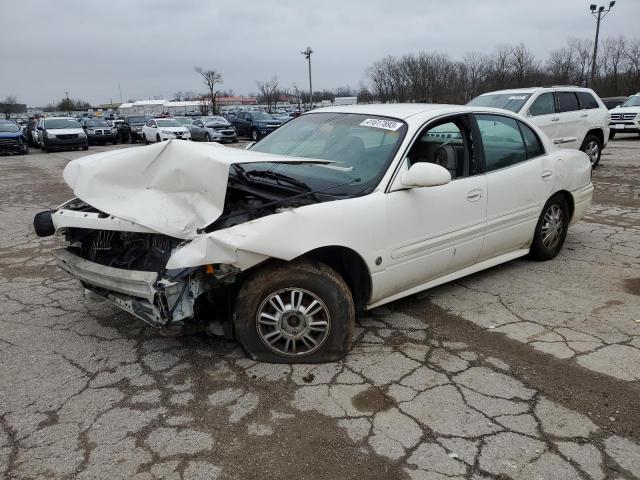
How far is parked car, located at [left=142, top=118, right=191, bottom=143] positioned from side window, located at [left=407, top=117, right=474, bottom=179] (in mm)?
22585

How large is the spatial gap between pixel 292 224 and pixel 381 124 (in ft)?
4.56

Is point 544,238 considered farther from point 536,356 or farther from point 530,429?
point 530,429

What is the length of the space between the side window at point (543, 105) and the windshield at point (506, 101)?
0.24 meters

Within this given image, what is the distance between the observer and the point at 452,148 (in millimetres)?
4199

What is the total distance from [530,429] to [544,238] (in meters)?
2.90

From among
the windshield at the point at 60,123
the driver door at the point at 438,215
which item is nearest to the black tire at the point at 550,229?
the driver door at the point at 438,215

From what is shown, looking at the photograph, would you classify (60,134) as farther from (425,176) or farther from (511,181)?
(425,176)

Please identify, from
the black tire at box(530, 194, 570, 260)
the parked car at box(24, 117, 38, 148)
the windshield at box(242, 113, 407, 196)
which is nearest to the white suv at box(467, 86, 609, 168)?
the black tire at box(530, 194, 570, 260)

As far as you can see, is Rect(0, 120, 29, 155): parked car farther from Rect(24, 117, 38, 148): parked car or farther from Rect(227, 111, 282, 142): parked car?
Rect(227, 111, 282, 142): parked car

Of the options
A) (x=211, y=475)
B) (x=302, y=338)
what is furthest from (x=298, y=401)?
(x=211, y=475)

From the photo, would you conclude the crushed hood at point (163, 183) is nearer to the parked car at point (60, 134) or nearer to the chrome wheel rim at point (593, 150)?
the chrome wheel rim at point (593, 150)

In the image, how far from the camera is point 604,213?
24.7 feet

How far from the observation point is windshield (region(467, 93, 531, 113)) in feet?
34.1

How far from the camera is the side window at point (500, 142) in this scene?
4371mm
